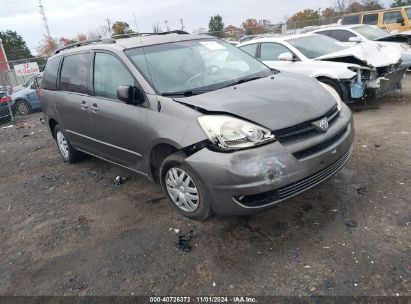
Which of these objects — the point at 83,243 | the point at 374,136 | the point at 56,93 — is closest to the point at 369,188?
the point at 374,136

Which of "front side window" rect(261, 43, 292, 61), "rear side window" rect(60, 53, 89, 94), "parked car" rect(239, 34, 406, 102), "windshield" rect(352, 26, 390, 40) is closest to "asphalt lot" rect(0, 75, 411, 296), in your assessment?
"rear side window" rect(60, 53, 89, 94)

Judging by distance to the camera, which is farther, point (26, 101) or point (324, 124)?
point (26, 101)

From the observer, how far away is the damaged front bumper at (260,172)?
2867 mm

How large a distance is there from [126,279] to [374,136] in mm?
4222

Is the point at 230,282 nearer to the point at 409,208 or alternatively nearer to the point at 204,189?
the point at 204,189

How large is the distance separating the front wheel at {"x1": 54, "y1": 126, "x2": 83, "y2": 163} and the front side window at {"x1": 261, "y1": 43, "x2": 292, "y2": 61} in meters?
4.45

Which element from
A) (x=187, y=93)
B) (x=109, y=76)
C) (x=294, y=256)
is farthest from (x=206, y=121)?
(x=109, y=76)

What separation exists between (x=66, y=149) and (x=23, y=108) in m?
7.73

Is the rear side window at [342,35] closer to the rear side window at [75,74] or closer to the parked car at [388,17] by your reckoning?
the parked car at [388,17]

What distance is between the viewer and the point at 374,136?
540cm

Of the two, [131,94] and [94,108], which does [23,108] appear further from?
[131,94]

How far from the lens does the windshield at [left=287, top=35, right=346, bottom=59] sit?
23.9 ft

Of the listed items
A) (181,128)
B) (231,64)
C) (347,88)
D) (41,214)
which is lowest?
(41,214)

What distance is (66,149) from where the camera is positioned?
19.2 ft
